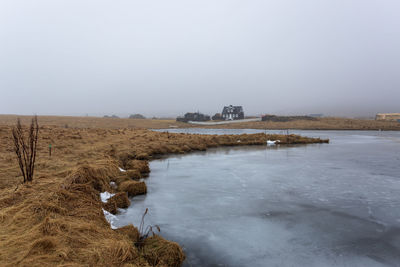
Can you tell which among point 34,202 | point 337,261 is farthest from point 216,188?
point 34,202

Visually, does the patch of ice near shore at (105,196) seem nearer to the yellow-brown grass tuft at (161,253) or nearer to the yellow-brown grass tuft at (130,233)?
the yellow-brown grass tuft at (130,233)

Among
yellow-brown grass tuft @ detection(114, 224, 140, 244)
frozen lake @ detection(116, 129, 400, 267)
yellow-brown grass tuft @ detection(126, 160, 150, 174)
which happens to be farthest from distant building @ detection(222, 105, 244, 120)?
yellow-brown grass tuft @ detection(114, 224, 140, 244)

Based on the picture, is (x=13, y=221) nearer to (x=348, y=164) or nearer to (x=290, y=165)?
(x=290, y=165)

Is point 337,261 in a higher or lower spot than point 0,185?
lower

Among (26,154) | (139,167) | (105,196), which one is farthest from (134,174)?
(26,154)

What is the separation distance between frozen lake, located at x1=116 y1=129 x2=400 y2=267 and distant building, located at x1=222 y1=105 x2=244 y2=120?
64.3m

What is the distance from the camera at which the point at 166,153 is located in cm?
1769

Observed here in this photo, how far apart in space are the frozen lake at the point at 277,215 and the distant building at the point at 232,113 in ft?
211

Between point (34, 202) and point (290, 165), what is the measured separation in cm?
1156

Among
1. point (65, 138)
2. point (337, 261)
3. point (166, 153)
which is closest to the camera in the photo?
point (337, 261)

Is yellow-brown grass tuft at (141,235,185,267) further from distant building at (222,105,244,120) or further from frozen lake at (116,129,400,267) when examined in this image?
distant building at (222,105,244,120)

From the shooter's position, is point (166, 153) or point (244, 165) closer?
point (244, 165)

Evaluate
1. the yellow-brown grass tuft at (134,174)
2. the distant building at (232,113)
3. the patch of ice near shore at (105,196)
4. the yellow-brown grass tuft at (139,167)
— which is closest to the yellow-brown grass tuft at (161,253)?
the patch of ice near shore at (105,196)

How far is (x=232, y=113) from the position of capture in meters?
76.6
